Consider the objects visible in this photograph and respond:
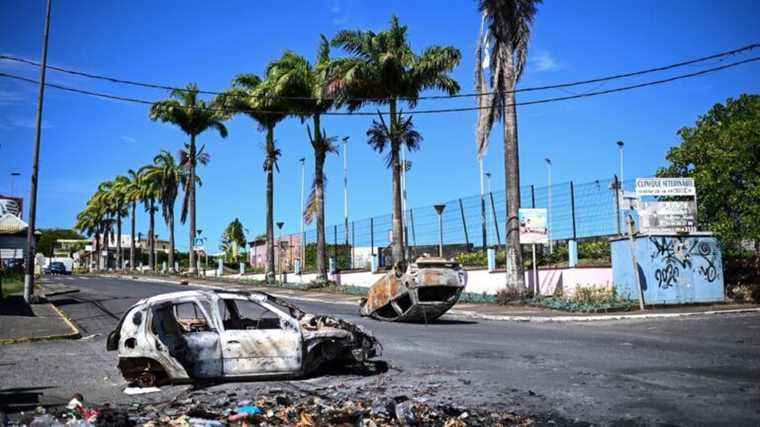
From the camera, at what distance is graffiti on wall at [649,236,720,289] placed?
20.5m

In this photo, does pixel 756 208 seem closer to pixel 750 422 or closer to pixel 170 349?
pixel 750 422

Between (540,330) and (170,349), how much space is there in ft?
31.8

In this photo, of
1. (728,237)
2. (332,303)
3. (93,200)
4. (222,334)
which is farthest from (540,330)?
(93,200)

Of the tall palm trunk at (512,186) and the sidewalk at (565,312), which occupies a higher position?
the tall palm trunk at (512,186)

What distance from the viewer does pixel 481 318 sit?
1961 centimetres

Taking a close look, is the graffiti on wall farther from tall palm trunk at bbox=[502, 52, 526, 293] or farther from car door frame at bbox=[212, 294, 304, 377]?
car door frame at bbox=[212, 294, 304, 377]

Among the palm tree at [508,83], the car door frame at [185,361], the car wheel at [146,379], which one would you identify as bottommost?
the car wheel at [146,379]

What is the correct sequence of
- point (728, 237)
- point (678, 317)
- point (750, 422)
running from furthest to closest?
1. point (728, 237)
2. point (678, 317)
3. point (750, 422)

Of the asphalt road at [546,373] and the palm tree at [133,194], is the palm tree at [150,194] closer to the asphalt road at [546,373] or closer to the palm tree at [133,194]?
the palm tree at [133,194]

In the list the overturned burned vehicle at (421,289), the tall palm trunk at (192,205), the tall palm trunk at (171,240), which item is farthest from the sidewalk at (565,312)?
the tall palm trunk at (171,240)

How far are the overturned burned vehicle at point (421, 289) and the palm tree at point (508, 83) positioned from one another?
645 centimetres

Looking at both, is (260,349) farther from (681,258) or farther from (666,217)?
(666,217)

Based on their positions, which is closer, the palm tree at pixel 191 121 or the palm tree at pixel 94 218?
the palm tree at pixel 191 121

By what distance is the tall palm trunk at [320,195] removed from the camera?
112 feet
